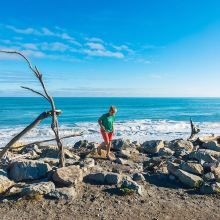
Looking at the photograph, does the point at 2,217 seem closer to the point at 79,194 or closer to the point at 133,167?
the point at 79,194

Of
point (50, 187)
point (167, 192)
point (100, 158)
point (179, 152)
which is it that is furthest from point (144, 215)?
point (179, 152)

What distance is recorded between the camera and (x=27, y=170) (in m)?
9.43

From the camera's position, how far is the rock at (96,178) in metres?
9.39

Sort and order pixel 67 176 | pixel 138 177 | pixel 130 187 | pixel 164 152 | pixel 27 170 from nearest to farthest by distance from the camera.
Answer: pixel 130 187 → pixel 67 176 → pixel 27 170 → pixel 138 177 → pixel 164 152

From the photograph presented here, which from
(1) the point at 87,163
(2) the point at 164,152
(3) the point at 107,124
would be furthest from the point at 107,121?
(2) the point at 164,152

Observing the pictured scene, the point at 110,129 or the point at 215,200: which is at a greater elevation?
the point at 110,129

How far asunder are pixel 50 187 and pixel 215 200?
3.96 meters

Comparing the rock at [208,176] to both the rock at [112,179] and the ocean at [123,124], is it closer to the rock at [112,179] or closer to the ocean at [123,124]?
the rock at [112,179]

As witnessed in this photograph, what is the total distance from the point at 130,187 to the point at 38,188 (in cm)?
220

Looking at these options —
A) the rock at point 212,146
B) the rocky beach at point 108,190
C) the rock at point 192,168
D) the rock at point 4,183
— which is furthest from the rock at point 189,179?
the rock at point 212,146

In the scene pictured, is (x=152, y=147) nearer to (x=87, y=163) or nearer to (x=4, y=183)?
(x=87, y=163)

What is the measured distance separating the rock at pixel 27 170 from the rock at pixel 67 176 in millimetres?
616

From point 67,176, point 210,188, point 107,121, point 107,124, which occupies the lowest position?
point 210,188

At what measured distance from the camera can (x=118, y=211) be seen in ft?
25.9
